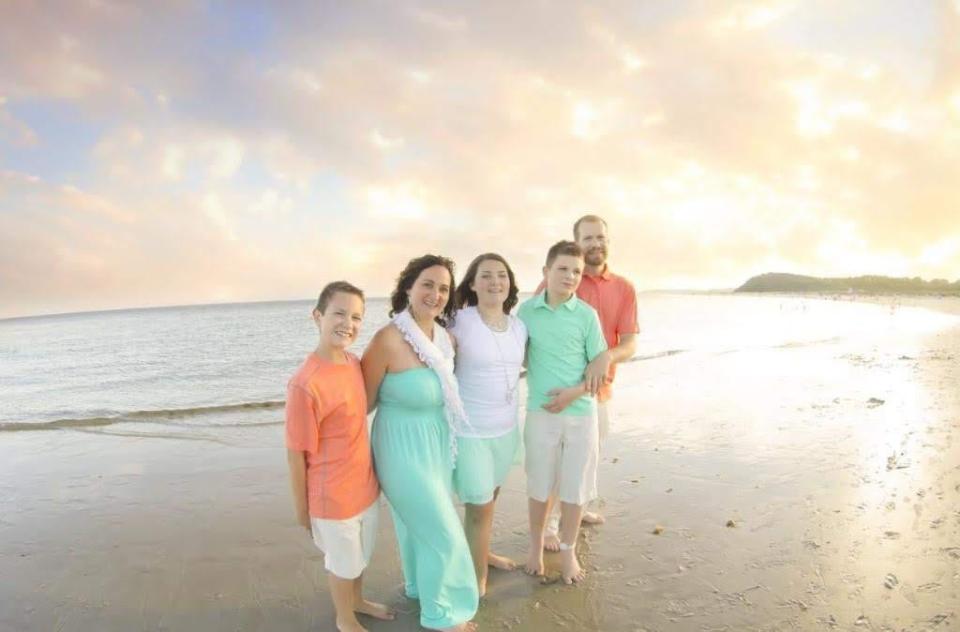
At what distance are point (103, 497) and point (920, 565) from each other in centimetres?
755

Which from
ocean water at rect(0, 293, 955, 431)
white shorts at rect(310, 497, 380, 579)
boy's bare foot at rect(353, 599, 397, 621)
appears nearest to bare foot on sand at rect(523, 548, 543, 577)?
boy's bare foot at rect(353, 599, 397, 621)

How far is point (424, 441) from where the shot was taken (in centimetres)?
314

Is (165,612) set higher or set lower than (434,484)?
lower

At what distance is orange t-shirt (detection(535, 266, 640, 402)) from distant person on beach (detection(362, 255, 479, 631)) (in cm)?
159

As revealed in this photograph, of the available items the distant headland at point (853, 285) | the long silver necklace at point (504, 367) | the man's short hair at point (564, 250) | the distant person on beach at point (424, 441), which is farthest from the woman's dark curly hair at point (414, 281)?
the distant headland at point (853, 285)

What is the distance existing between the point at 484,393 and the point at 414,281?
84cm

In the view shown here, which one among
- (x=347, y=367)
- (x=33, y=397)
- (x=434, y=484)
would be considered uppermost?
(x=347, y=367)

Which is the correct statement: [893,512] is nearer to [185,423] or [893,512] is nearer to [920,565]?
[920,565]

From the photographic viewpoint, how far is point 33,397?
45.2ft

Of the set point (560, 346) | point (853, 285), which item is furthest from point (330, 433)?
point (853, 285)

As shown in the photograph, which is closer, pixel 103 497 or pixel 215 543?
pixel 215 543

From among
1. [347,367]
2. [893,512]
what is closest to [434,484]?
[347,367]

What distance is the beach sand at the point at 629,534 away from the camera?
3.38 meters

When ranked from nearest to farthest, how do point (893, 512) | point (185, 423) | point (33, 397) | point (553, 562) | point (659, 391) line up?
1. point (553, 562)
2. point (893, 512)
3. point (185, 423)
4. point (659, 391)
5. point (33, 397)
